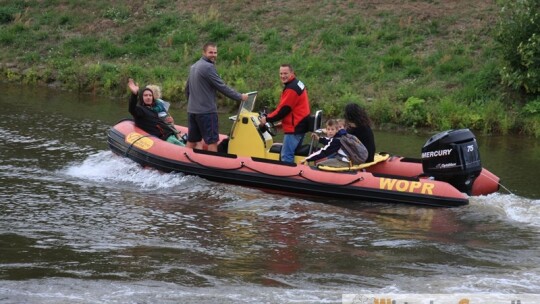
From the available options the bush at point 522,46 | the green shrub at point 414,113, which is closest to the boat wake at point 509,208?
the green shrub at point 414,113

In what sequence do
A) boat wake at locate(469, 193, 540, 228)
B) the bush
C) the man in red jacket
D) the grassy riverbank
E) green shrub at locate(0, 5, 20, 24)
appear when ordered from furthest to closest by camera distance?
green shrub at locate(0, 5, 20, 24)
the grassy riverbank
the bush
the man in red jacket
boat wake at locate(469, 193, 540, 228)

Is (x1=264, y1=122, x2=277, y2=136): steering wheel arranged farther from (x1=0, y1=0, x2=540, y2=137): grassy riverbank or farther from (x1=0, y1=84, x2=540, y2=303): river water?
(x1=0, y1=0, x2=540, y2=137): grassy riverbank

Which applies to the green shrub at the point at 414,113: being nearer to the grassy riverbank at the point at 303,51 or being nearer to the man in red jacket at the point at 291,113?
the grassy riverbank at the point at 303,51

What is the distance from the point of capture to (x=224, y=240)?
871 cm

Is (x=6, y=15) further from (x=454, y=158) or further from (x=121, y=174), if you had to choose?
(x=454, y=158)

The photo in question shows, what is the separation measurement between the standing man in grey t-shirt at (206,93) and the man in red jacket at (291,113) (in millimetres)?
509

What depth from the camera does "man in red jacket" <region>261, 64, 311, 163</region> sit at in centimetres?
1081

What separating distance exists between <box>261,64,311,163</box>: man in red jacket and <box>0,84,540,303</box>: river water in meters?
0.76

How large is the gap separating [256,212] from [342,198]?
116 cm

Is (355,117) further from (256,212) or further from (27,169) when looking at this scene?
(27,169)

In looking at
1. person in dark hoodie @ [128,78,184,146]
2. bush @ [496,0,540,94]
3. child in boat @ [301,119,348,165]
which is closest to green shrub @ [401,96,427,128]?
bush @ [496,0,540,94]

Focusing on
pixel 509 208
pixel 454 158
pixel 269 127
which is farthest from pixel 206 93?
pixel 509 208

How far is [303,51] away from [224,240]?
11.3 meters

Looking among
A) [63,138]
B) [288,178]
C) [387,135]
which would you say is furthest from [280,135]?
[288,178]
